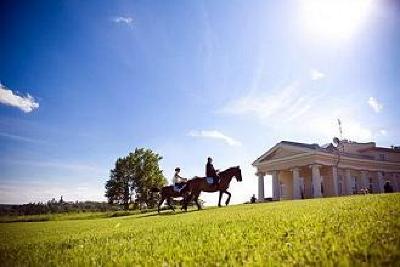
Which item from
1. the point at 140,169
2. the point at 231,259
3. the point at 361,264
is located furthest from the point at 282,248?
the point at 140,169

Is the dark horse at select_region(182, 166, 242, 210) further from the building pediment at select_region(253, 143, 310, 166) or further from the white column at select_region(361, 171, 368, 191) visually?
the white column at select_region(361, 171, 368, 191)

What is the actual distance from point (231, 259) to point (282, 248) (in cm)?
69

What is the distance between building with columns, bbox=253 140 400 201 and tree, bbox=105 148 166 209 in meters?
25.6

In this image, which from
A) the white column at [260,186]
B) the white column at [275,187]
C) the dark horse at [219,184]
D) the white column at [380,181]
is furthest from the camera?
the white column at [260,186]

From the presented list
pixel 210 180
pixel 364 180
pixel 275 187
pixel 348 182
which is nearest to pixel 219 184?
pixel 210 180

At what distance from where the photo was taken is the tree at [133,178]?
202ft

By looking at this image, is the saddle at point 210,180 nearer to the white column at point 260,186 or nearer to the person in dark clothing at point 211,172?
the person in dark clothing at point 211,172

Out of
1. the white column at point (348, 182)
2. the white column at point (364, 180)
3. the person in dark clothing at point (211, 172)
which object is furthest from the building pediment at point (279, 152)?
the person in dark clothing at point (211, 172)

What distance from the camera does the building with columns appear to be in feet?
129

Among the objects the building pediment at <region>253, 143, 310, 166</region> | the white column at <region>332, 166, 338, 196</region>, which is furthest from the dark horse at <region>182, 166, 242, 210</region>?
the white column at <region>332, 166, 338, 196</region>

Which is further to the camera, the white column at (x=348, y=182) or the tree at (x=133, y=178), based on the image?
the tree at (x=133, y=178)

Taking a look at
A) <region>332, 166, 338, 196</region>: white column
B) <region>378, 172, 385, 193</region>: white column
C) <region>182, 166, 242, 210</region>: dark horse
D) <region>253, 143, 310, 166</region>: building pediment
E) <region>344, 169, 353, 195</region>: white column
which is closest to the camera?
<region>182, 166, 242, 210</region>: dark horse

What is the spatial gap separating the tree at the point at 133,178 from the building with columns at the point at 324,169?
2561 cm

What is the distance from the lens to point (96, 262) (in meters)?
4.14
